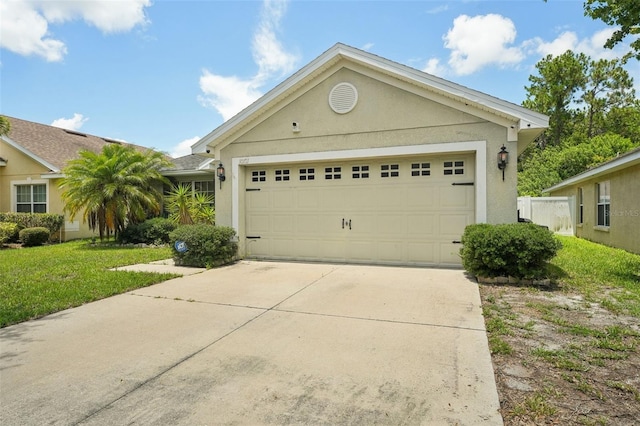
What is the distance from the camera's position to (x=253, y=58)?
37.8ft

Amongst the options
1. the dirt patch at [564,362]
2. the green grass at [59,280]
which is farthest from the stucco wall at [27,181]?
the dirt patch at [564,362]

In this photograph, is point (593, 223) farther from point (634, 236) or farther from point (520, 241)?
point (520, 241)

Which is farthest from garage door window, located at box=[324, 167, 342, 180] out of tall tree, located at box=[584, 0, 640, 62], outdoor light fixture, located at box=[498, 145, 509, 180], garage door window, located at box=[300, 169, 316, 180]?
tall tree, located at box=[584, 0, 640, 62]

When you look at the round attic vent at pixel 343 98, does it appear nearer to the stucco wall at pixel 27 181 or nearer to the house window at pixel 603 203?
the house window at pixel 603 203

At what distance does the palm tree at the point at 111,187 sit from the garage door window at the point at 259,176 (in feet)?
19.5

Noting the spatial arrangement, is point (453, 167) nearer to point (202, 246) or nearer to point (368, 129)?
point (368, 129)

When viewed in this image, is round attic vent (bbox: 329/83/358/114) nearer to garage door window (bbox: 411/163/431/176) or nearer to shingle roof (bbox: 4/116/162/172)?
garage door window (bbox: 411/163/431/176)

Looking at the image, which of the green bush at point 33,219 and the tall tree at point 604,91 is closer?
the green bush at point 33,219

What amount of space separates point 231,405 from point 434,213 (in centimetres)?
682

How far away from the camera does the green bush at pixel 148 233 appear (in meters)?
13.6

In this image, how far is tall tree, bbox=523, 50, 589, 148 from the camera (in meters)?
33.0

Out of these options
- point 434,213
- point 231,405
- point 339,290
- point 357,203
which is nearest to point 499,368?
point 231,405

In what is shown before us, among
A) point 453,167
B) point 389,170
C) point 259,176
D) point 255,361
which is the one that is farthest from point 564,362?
point 259,176

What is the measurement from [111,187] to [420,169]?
35.6 ft
